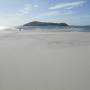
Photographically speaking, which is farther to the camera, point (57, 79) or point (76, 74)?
point (76, 74)

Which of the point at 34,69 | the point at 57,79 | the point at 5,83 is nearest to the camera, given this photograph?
the point at 5,83

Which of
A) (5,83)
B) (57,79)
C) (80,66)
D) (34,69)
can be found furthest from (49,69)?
(5,83)

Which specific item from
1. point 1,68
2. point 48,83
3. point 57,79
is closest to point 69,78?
point 57,79

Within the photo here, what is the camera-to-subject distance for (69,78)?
112 inches

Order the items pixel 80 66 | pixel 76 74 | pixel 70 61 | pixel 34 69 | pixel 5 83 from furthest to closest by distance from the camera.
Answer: pixel 70 61 → pixel 80 66 → pixel 34 69 → pixel 76 74 → pixel 5 83

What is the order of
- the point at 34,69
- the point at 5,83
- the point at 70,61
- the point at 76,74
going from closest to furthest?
1. the point at 5,83
2. the point at 76,74
3. the point at 34,69
4. the point at 70,61

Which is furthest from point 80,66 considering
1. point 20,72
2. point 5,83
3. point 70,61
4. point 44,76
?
point 5,83

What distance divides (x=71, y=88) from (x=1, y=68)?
1654mm

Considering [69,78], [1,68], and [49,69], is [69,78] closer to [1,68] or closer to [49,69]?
[49,69]

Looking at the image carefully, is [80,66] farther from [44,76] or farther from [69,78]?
[44,76]

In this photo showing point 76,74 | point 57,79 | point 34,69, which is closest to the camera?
point 57,79

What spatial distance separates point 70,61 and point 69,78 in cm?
107

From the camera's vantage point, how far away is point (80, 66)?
351cm

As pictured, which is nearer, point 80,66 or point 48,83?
point 48,83
